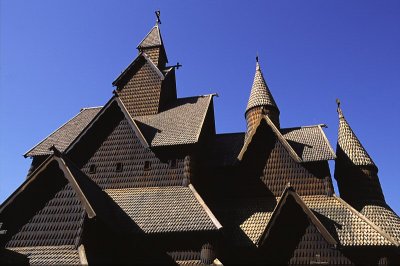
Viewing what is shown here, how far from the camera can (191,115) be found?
58.0 ft

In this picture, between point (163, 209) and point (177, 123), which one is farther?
point (177, 123)

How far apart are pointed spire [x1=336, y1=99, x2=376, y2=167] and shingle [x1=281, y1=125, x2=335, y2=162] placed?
1.12 m

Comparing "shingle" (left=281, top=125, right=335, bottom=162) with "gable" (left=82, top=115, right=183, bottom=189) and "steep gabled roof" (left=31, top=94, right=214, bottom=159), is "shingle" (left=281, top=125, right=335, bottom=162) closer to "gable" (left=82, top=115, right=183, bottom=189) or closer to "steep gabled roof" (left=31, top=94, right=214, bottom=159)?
"steep gabled roof" (left=31, top=94, right=214, bottom=159)

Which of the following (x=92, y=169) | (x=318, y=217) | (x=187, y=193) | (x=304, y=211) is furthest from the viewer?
(x=92, y=169)

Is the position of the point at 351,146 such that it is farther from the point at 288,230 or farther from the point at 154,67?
the point at 154,67

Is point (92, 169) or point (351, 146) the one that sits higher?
point (351, 146)

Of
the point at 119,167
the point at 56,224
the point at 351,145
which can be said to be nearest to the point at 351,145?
the point at 351,145

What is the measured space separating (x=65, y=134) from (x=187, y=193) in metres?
7.78

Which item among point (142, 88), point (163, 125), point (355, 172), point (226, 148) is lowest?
point (355, 172)

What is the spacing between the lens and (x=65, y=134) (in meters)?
18.5

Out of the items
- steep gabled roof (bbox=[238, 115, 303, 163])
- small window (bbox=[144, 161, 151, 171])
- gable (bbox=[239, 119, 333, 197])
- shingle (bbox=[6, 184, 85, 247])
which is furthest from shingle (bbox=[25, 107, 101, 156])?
gable (bbox=[239, 119, 333, 197])

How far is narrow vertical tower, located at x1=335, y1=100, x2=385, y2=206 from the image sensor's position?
1628 centimetres

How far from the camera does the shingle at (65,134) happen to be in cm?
1717

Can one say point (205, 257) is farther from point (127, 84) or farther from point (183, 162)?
point (127, 84)
